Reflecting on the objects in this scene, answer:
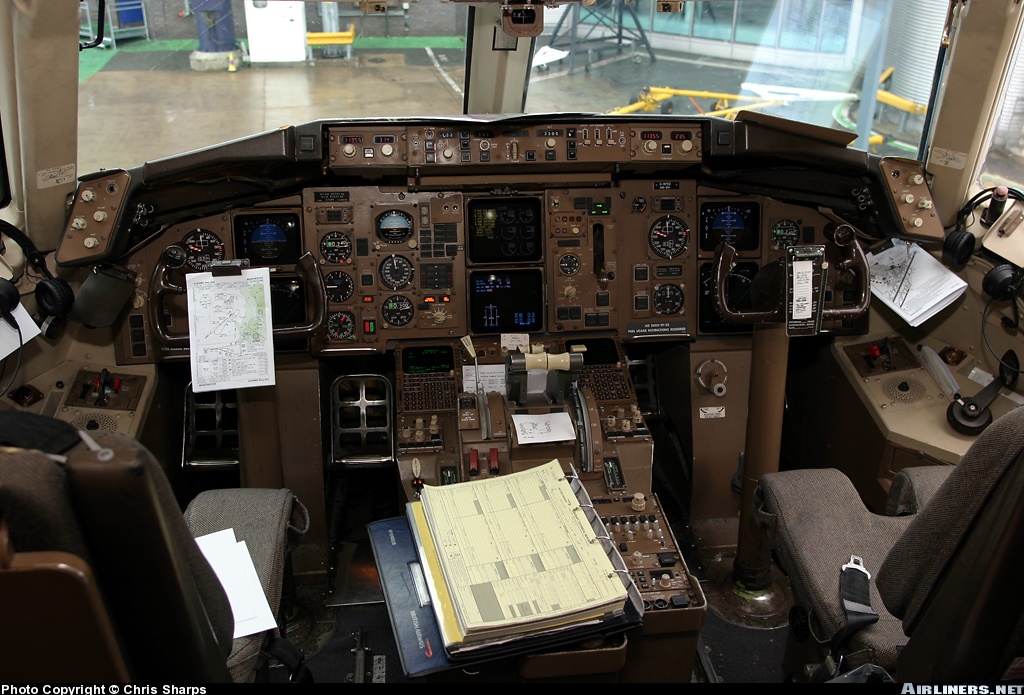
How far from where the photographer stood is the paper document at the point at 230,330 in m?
2.50

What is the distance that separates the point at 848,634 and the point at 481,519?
891mm

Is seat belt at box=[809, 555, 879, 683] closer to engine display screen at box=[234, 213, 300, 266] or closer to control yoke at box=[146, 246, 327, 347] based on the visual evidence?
control yoke at box=[146, 246, 327, 347]

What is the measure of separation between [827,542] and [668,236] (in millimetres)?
1616

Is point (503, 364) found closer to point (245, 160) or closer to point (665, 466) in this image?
point (665, 466)

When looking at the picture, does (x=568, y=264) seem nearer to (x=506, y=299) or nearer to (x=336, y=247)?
(x=506, y=299)

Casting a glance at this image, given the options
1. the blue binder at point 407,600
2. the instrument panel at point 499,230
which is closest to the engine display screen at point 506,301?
the instrument panel at point 499,230

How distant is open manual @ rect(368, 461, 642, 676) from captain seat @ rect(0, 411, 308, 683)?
0.73m

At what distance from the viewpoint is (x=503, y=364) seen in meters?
3.22

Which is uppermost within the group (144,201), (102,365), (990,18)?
(990,18)

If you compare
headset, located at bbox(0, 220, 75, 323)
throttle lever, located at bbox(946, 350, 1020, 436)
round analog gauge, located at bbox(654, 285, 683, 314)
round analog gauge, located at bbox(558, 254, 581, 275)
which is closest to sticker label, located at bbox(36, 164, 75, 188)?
headset, located at bbox(0, 220, 75, 323)

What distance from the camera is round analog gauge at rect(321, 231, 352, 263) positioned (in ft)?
10.6

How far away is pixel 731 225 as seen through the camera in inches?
134

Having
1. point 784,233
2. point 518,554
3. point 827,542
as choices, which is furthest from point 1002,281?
point 518,554

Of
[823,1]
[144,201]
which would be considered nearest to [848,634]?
[144,201]
